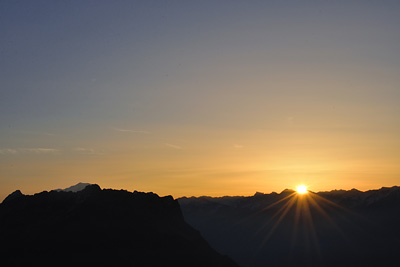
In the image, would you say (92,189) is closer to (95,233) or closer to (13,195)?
(95,233)

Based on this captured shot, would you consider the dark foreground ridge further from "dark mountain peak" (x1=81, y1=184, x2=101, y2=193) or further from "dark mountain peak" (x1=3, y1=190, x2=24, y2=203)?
"dark mountain peak" (x1=3, y1=190, x2=24, y2=203)

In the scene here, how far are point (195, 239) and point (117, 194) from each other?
2147cm

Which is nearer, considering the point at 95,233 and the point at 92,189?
the point at 95,233

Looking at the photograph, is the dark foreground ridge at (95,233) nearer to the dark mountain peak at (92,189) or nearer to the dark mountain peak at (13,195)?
the dark mountain peak at (92,189)

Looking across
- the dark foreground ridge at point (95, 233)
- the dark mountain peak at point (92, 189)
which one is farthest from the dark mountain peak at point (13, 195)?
the dark mountain peak at point (92, 189)

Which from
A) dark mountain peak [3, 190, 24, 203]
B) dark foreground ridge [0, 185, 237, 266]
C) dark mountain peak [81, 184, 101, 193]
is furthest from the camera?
dark mountain peak [3, 190, 24, 203]

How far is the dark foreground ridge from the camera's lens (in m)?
88.0

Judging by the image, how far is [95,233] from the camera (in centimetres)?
9375

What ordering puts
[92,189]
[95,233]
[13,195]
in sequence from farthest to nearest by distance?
[13,195], [92,189], [95,233]

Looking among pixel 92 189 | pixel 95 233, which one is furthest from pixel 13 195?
pixel 95 233


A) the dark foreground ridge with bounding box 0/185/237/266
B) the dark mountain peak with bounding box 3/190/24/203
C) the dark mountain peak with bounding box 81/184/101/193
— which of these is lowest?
the dark foreground ridge with bounding box 0/185/237/266

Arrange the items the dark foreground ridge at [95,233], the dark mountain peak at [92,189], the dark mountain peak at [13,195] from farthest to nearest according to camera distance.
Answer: the dark mountain peak at [13,195] → the dark mountain peak at [92,189] → the dark foreground ridge at [95,233]

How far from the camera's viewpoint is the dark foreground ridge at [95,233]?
88.0m

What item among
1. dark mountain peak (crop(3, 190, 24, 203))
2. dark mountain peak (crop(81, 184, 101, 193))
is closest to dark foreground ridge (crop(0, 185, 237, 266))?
dark mountain peak (crop(81, 184, 101, 193))
